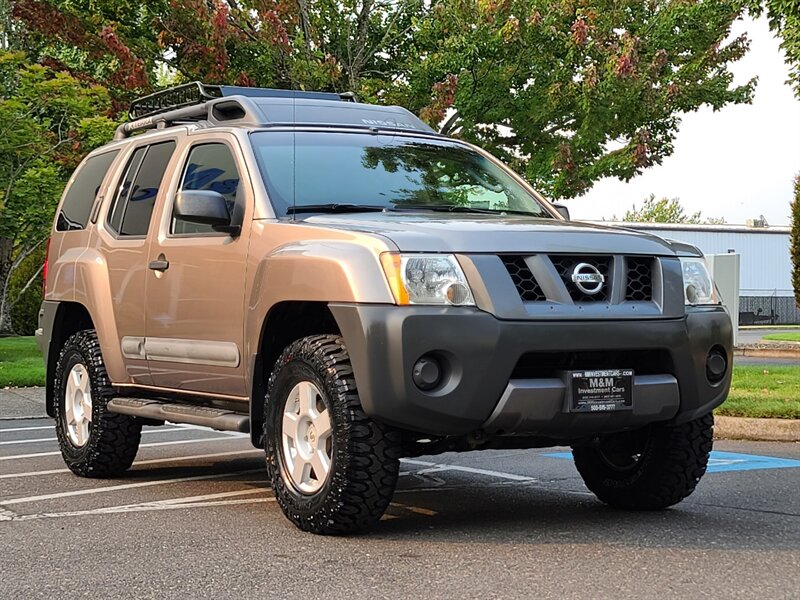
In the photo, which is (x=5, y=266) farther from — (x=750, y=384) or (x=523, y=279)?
(x=523, y=279)

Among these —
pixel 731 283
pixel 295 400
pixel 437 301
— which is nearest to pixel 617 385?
pixel 437 301

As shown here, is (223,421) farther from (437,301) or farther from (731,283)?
(731,283)

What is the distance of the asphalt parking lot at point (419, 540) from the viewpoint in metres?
4.77

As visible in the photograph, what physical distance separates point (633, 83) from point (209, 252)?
542 inches

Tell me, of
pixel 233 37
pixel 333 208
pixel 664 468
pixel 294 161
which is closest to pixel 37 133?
pixel 233 37

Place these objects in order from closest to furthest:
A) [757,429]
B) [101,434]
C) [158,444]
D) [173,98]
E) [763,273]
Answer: [101,434], [173,98], [757,429], [158,444], [763,273]

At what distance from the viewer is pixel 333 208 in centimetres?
654

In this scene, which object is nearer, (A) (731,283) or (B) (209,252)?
(B) (209,252)

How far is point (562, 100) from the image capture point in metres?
19.9

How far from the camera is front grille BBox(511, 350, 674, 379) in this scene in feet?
18.5

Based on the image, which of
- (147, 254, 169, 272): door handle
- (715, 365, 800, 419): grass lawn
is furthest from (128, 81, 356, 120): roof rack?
(715, 365, 800, 419): grass lawn

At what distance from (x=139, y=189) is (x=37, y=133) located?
11.5 m

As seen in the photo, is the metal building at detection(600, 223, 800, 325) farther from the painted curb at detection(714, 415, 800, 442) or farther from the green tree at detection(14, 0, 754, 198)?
the painted curb at detection(714, 415, 800, 442)

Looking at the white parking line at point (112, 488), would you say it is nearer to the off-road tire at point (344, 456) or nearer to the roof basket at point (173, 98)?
the off-road tire at point (344, 456)
